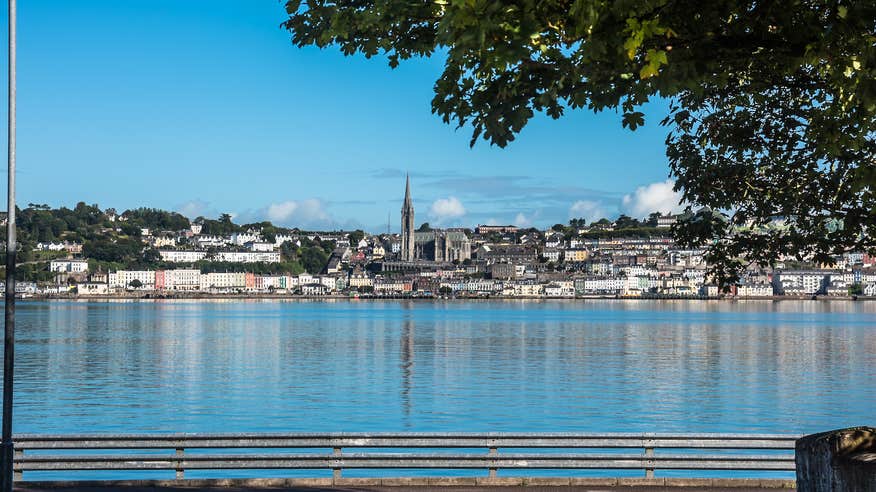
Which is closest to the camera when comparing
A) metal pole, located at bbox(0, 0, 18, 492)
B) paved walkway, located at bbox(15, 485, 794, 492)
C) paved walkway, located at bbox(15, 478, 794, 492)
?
metal pole, located at bbox(0, 0, 18, 492)

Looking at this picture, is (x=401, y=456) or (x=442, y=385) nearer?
(x=401, y=456)

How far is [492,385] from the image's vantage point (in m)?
42.2

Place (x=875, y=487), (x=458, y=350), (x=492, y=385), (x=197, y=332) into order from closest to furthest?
(x=875, y=487), (x=492, y=385), (x=458, y=350), (x=197, y=332)

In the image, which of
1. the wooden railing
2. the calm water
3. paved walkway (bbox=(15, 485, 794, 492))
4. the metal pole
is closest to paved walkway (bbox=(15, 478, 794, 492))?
paved walkway (bbox=(15, 485, 794, 492))

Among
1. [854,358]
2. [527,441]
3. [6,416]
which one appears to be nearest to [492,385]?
[854,358]

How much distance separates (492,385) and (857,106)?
35.1 m

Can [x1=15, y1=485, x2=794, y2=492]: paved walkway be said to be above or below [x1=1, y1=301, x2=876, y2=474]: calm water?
above

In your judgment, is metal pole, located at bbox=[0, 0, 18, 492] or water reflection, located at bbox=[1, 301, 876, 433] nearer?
metal pole, located at bbox=[0, 0, 18, 492]

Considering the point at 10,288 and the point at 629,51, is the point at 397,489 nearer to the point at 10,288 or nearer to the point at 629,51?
the point at 10,288

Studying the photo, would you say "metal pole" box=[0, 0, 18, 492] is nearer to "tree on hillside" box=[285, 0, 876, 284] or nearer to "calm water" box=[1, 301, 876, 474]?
"tree on hillside" box=[285, 0, 876, 284]

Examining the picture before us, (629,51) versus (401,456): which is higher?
(629,51)

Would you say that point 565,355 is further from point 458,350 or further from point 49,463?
point 49,463

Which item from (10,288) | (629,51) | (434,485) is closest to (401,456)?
(434,485)

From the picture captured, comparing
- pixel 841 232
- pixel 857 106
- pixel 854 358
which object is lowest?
pixel 854 358
